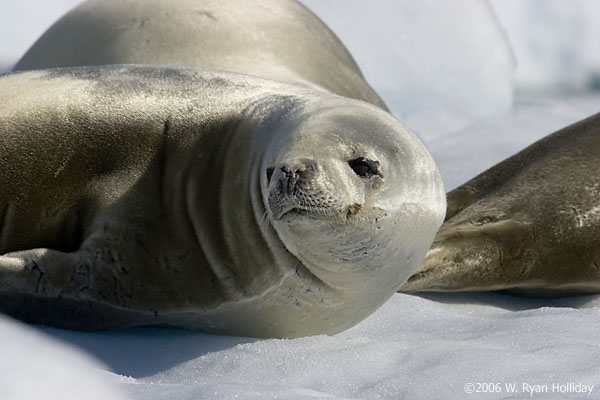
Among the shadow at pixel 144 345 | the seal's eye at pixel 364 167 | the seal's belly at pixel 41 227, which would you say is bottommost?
the shadow at pixel 144 345

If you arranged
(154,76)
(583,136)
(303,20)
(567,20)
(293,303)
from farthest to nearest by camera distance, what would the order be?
(567,20)
(303,20)
(583,136)
(154,76)
(293,303)

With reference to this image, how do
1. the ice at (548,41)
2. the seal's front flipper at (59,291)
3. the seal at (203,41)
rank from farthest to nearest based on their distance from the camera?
the ice at (548,41), the seal at (203,41), the seal's front flipper at (59,291)

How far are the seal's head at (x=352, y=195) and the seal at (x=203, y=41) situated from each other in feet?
4.23

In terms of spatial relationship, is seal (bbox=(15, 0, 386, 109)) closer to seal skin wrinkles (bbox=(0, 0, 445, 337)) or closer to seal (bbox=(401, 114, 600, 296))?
seal (bbox=(401, 114, 600, 296))

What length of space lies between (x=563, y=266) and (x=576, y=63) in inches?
183

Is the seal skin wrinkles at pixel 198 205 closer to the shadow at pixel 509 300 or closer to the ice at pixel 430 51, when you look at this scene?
the shadow at pixel 509 300

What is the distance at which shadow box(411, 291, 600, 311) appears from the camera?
388cm

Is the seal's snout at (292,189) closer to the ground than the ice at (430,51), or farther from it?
farther from it

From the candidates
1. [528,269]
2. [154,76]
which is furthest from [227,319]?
[528,269]

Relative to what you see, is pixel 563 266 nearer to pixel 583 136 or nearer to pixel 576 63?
pixel 583 136

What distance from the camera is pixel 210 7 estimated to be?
15.2 ft

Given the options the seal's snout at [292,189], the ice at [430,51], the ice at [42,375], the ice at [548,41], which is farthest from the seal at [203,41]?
the ice at [548,41]

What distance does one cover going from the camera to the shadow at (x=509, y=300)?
153 inches

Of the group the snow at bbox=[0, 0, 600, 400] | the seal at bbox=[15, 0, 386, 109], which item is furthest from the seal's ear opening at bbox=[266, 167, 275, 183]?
the seal at bbox=[15, 0, 386, 109]
